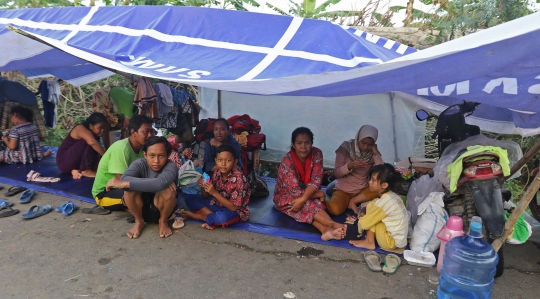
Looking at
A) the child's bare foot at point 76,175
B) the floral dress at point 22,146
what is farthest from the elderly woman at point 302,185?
the floral dress at point 22,146

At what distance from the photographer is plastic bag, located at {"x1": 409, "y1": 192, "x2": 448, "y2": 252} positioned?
2.72 meters

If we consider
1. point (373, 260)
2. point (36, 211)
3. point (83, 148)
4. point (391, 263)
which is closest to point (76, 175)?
point (83, 148)

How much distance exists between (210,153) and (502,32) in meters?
2.92

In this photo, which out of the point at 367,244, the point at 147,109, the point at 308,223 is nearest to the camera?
the point at 367,244

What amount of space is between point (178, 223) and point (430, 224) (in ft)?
6.50

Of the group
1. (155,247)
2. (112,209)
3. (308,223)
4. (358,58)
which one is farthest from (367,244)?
(112,209)

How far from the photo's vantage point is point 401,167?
4102 millimetres

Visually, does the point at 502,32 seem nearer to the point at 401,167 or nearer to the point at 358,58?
the point at 358,58

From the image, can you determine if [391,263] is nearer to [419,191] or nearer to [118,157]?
[419,191]

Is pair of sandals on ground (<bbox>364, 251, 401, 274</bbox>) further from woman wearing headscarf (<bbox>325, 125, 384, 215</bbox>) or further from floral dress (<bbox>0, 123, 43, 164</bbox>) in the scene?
floral dress (<bbox>0, 123, 43, 164</bbox>)

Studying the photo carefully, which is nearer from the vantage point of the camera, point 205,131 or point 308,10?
point 205,131

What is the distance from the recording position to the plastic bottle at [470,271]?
2.21 metres

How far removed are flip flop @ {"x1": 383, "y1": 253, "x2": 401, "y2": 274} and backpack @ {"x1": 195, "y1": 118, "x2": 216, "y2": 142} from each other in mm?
2393

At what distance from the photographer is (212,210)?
3258 mm
